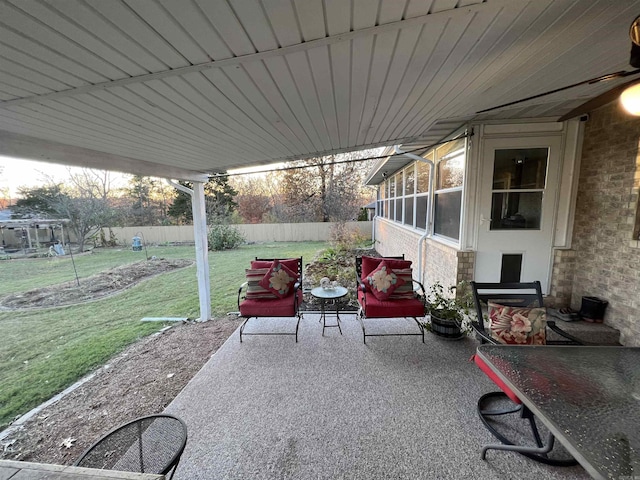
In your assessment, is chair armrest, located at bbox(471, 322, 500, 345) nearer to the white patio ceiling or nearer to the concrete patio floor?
the concrete patio floor

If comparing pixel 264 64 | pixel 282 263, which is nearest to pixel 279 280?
pixel 282 263

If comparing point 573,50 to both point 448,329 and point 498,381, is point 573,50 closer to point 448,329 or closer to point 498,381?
point 498,381

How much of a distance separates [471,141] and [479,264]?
5.23 ft

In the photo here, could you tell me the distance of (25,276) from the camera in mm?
7363

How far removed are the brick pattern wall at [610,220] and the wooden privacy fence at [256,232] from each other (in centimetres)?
1022

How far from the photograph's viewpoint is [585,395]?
4.36 feet

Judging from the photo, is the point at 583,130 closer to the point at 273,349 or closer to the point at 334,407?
the point at 334,407

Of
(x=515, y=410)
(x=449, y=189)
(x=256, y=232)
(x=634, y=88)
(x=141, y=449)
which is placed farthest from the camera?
(x=256, y=232)

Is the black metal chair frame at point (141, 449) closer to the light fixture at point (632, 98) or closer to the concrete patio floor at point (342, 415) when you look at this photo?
the concrete patio floor at point (342, 415)

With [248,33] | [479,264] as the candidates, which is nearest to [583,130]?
[479,264]

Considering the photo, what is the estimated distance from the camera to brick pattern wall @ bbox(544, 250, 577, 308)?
10.6 ft

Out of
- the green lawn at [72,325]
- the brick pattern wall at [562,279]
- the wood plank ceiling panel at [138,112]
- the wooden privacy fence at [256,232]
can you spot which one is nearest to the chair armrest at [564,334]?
the brick pattern wall at [562,279]

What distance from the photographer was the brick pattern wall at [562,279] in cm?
323

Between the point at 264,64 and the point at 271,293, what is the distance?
2.60 m
